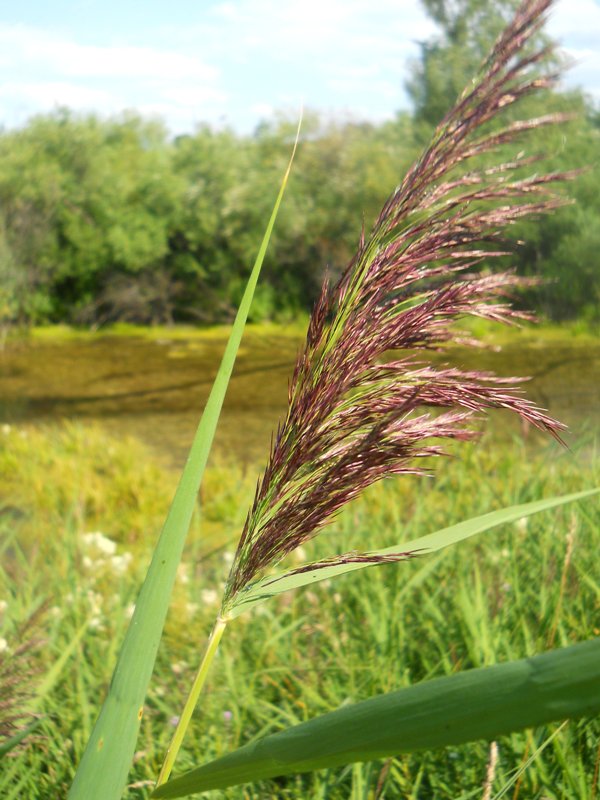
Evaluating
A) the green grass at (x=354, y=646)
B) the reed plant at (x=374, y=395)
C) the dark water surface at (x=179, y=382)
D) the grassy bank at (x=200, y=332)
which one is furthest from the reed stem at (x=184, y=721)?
the grassy bank at (x=200, y=332)

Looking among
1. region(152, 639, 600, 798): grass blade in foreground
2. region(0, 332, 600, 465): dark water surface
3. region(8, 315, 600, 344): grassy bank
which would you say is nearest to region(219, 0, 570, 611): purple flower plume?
region(152, 639, 600, 798): grass blade in foreground

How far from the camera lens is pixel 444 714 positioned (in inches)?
16.8

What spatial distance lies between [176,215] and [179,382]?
5.60 m

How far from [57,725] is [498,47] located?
4.47 feet

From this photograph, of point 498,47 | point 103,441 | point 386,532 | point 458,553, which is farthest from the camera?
point 103,441

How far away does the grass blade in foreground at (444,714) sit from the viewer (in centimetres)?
39

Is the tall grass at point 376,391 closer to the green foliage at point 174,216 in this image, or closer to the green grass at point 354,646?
the green grass at point 354,646

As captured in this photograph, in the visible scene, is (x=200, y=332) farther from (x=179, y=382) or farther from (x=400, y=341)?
(x=400, y=341)

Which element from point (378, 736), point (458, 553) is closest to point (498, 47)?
point (378, 736)

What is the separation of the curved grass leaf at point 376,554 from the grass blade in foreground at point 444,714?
168mm

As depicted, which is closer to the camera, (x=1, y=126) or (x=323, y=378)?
(x=323, y=378)

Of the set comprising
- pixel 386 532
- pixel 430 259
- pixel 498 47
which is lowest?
pixel 386 532

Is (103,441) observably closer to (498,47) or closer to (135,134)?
(498,47)

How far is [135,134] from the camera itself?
18094mm
